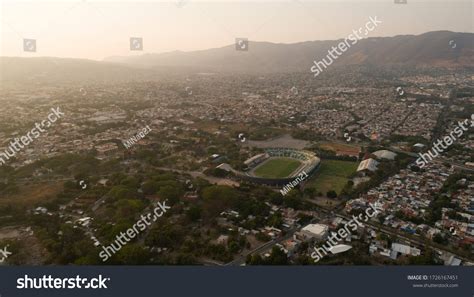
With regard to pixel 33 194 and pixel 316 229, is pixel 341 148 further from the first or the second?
pixel 33 194

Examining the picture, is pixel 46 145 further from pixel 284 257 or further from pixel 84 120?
pixel 284 257

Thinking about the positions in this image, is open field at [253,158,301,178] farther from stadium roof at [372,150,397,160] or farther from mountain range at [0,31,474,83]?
mountain range at [0,31,474,83]

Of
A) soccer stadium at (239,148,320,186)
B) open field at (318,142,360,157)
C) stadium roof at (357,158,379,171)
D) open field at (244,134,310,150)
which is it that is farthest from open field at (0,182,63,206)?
open field at (318,142,360,157)

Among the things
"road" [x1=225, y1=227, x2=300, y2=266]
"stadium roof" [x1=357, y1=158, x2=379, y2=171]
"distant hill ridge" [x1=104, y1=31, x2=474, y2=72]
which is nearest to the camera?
"road" [x1=225, y1=227, x2=300, y2=266]

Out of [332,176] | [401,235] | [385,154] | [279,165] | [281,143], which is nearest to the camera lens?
[401,235]

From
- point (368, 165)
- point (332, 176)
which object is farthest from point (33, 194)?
point (368, 165)

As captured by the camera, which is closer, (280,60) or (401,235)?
(401,235)

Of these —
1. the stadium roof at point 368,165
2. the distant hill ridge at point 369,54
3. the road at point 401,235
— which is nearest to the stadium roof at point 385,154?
the stadium roof at point 368,165
